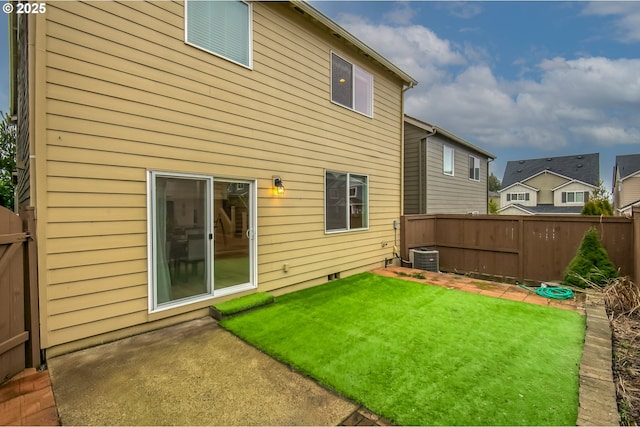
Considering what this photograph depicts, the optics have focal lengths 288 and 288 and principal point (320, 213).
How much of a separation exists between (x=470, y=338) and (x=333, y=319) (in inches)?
67.3

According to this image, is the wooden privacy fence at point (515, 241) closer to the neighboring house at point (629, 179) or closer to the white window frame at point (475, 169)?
the white window frame at point (475, 169)

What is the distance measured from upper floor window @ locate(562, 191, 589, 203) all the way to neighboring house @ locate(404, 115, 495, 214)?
20827 millimetres

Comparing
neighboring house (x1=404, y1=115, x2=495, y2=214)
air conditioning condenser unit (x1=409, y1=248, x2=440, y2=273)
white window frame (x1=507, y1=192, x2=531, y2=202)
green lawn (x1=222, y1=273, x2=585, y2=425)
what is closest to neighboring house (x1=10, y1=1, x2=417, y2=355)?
green lawn (x1=222, y1=273, x2=585, y2=425)

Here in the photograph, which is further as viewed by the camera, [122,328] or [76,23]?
[122,328]

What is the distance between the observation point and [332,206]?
6.27m

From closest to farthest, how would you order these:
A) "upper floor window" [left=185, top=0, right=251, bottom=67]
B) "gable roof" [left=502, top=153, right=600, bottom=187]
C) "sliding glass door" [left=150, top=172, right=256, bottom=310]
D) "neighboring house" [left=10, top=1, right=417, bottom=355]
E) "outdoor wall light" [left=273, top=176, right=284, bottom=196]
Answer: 1. "neighboring house" [left=10, top=1, right=417, bottom=355]
2. "sliding glass door" [left=150, top=172, right=256, bottom=310]
3. "upper floor window" [left=185, top=0, right=251, bottom=67]
4. "outdoor wall light" [left=273, top=176, right=284, bottom=196]
5. "gable roof" [left=502, top=153, right=600, bottom=187]

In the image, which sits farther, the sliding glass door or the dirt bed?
the sliding glass door

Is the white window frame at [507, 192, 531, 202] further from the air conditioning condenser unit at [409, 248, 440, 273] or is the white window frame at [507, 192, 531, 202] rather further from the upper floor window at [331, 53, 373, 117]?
the upper floor window at [331, 53, 373, 117]

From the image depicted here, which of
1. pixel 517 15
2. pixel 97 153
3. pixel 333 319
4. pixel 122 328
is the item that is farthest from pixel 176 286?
pixel 517 15

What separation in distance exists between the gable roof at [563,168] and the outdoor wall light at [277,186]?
1252 inches

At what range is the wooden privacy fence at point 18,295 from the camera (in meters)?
2.53

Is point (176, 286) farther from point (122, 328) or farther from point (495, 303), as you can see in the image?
point (495, 303)

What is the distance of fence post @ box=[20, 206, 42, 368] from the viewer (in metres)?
2.76

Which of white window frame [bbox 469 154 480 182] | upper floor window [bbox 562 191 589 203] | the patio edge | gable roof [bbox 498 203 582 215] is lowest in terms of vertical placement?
the patio edge
